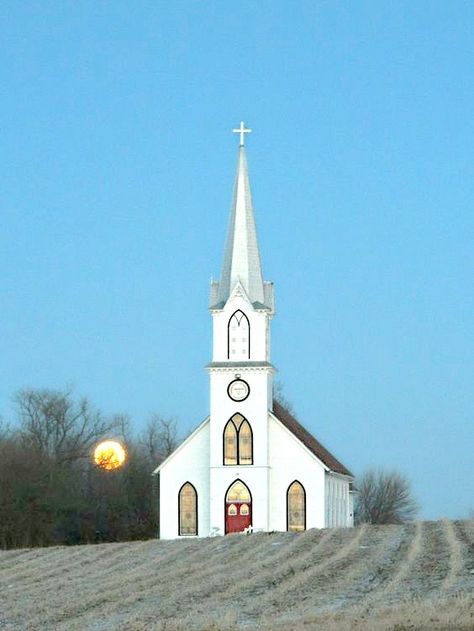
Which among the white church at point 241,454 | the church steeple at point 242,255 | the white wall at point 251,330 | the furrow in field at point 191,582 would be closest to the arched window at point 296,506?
the white church at point 241,454

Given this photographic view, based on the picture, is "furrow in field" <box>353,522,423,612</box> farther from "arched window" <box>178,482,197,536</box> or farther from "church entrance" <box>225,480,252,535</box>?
"arched window" <box>178,482,197,536</box>

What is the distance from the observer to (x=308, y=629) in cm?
2398

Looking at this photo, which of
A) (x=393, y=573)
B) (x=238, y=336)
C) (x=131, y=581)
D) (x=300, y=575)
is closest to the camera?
(x=393, y=573)

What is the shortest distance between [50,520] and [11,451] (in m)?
8.35

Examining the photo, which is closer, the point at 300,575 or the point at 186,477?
the point at 300,575

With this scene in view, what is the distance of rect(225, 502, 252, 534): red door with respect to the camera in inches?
2864

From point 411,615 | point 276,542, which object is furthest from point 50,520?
point 411,615

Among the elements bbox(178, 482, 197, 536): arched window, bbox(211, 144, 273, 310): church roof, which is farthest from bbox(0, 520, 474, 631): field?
bbox(211, 144, 273, 310): church roof

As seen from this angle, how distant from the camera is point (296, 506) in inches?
2908

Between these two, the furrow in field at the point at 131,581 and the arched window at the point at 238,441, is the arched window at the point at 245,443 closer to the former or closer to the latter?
the arched window at the point at 238,441

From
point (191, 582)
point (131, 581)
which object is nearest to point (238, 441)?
point (131, 581)

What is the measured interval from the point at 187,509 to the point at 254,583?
4139 centimetres

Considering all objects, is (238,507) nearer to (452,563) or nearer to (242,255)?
(242,255)

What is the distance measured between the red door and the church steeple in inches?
396
